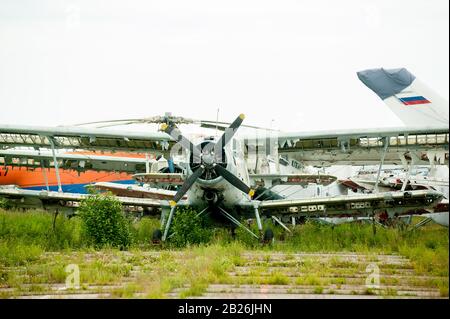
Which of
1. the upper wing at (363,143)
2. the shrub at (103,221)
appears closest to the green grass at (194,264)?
the shrub at (103,221)

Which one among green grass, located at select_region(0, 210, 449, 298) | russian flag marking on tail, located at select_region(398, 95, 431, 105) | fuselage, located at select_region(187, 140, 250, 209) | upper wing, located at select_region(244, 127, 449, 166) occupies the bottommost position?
green grass, located at select_region(0, 210, 449, 298)

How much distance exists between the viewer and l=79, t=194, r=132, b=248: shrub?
36.2 feet

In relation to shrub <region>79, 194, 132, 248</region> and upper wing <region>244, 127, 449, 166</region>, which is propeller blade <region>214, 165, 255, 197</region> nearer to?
upper wing <region>244, 127, 449, 166</region>

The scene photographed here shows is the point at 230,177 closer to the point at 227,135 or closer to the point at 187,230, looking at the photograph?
the point at 227,135

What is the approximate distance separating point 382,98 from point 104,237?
6752 millimetres

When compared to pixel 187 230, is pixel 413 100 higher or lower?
higher

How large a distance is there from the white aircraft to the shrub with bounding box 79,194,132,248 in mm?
909

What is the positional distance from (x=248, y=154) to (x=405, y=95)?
488 cm

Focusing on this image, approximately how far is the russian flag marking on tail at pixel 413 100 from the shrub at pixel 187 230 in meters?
5.22

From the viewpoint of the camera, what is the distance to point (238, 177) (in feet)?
38.8

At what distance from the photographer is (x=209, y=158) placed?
10984 millimetres

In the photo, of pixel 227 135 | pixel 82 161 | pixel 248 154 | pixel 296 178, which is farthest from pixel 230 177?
pixel 82 161

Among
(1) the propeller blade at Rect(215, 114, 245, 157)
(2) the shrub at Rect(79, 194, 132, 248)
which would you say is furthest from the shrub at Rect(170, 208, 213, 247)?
(1) the propeller blade at Rect(215, 114, 245, 157)
